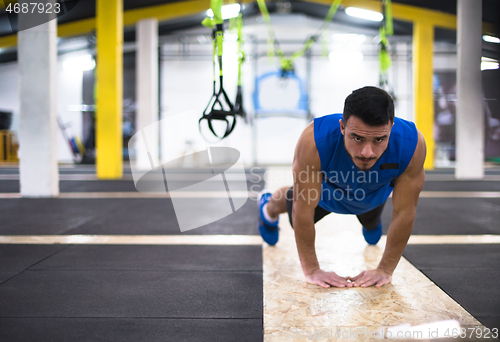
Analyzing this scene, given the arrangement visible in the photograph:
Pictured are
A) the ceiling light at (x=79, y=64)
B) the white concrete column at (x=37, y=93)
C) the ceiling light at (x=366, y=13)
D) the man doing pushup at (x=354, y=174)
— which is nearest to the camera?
the man doing pushup at (x=354, y=174)

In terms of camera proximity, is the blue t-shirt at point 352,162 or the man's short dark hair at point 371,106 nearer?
the man's short dark hair at point 371,106

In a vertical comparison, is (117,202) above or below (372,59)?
below

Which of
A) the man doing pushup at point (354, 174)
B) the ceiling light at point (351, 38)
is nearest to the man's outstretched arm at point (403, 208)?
the man doing pushup at point (354, 174)

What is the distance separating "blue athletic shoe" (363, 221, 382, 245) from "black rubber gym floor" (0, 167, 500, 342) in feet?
0.62

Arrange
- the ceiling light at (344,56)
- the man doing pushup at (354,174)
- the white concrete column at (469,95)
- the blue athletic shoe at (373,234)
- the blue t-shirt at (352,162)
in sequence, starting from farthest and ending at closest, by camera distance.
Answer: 1. the ceiling light at (344,56)
2. the white concrete column at (469,95)
3. the blue athletic shoe at (373,234)
4. the blue t-shirt at (352,162)
5. the man doing pushup at (354,174)

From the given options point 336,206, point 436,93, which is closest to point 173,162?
point 436,93

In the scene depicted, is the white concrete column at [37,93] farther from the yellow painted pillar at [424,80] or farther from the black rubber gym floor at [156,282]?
the yellow painted pillar at [424,80]

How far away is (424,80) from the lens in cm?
891

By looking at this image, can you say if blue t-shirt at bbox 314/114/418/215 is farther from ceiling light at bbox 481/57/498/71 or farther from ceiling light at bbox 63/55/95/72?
ceiling light at bbox 63/55/95/72

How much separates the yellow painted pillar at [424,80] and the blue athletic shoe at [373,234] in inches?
292

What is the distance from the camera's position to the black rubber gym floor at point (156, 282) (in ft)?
4.29

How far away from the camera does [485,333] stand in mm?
1238

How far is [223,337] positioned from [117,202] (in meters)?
3.51

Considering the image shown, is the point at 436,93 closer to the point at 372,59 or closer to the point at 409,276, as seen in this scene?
the point at 372,59
